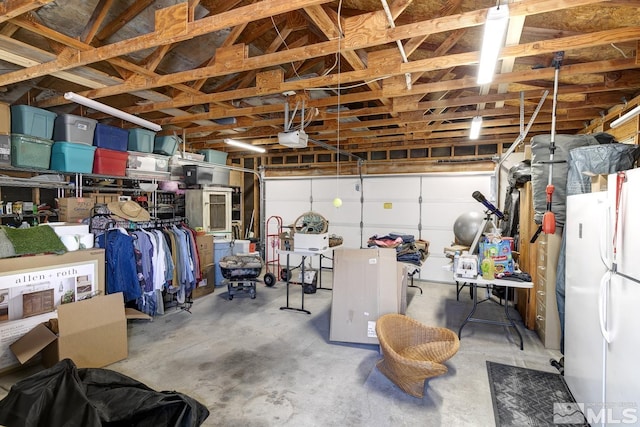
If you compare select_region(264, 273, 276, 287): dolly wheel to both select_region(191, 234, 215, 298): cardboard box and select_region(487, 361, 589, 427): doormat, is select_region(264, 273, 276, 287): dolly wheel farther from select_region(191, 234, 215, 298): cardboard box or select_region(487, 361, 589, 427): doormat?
select_region(487, 361, 589, 427): doormat

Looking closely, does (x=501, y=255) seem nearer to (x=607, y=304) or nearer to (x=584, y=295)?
(x=584, y=295)

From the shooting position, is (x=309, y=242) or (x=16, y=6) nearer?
(x=16, y=6)

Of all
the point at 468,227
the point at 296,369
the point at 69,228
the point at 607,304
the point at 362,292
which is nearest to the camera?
the point at 607,304

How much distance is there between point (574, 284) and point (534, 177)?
1.27 m

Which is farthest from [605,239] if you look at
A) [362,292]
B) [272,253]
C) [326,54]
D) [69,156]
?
[272,253]

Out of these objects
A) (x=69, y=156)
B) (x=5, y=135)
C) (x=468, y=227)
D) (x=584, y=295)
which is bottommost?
(x=584, y=295)

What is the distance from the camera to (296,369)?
3.07 m

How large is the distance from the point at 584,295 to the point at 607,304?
1.42 feet

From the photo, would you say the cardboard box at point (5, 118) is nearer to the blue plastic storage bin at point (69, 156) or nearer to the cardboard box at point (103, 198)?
the blue plastic storage bin at point (69, 156)

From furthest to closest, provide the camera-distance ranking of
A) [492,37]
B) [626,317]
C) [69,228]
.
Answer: [69,228], [492,37], [626,317]

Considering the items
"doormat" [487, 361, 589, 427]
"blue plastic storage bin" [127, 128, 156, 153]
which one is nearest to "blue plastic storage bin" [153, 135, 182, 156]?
Result: "blue plastic storage bin" [127, 128, 156, 153]

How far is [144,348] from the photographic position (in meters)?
3.48

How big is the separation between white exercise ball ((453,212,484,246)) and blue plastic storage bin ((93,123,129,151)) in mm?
5662

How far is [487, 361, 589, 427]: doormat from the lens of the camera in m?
2.35
